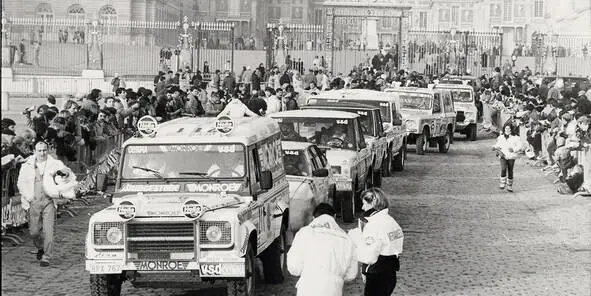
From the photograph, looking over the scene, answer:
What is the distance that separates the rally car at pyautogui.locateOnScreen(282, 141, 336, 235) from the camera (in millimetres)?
15581

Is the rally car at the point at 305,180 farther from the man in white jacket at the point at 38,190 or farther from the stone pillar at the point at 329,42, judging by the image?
the stone pillar at the point at 329,42

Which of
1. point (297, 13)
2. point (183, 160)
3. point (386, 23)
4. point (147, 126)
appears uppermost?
point (297, 13)

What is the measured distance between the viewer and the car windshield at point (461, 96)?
39812 millimetres

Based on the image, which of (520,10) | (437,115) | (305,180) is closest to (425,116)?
(437,115)

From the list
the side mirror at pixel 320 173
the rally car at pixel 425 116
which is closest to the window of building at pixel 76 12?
the rally car at pixel 425 116

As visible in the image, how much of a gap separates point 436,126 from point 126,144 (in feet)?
70.0

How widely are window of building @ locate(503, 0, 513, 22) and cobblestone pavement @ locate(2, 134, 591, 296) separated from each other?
92.1 metres

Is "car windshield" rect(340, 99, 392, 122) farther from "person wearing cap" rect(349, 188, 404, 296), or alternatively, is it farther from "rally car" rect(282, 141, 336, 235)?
→ "person wearing cap" rect(349, 188, 404, 296)

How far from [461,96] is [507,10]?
79.9 m

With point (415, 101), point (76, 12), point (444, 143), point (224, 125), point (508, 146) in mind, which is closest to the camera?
point (224, 125)

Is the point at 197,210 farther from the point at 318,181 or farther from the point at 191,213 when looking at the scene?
the point at 318,181

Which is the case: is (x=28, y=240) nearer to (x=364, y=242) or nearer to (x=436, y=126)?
(x=364, y=242)

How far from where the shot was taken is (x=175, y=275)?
11641 mm

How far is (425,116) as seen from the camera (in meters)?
32.5
